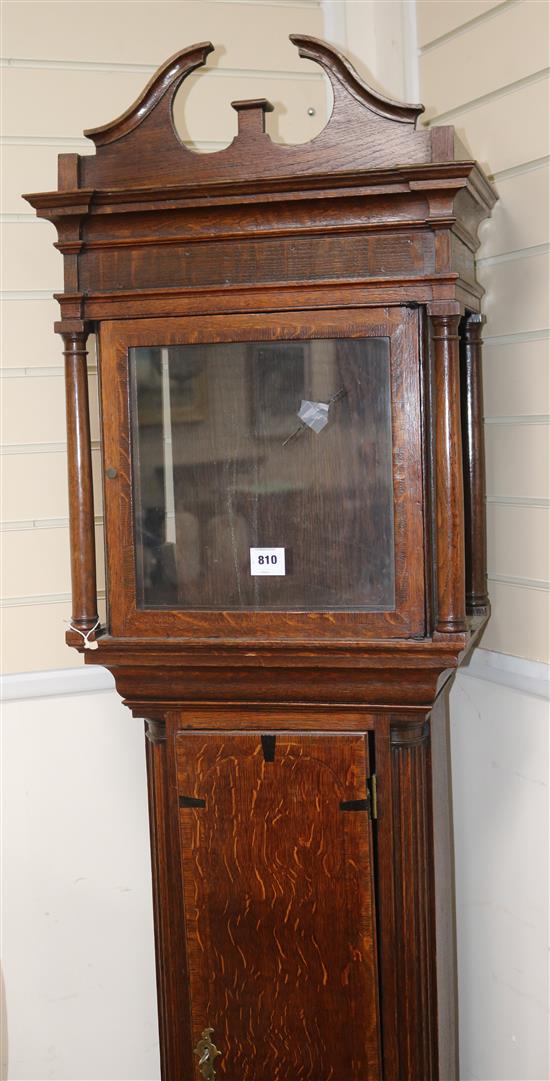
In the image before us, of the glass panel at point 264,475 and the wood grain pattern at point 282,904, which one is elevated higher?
the glass panel at point 264,475

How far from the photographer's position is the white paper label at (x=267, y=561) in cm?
159

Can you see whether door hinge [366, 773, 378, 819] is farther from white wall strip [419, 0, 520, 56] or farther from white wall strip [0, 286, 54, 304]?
white wall strip [419, 0, 520, 56]

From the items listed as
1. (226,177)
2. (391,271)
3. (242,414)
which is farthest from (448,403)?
(226,177)

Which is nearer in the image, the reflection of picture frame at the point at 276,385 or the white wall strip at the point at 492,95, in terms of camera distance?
the reflection of picture frame at the point at 276,385

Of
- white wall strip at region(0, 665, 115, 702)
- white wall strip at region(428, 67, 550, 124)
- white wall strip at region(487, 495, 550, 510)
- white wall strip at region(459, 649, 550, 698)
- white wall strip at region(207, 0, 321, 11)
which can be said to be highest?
white wall strip at region(207, 0, 321, 11)

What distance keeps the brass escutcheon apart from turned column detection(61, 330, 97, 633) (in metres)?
0.69

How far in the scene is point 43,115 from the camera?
2.01 m

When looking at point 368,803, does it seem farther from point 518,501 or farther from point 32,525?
point 32,525

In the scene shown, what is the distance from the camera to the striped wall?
2004 millimetres

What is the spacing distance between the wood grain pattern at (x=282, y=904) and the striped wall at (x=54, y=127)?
572 mm

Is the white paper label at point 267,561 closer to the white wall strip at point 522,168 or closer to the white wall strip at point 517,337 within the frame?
the white wall strip at point 517,337

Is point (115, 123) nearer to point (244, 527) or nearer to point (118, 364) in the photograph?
point (118, 364)

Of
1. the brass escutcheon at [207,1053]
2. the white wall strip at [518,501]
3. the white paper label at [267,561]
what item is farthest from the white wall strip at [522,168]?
the brass escutcheon at [207,1053]

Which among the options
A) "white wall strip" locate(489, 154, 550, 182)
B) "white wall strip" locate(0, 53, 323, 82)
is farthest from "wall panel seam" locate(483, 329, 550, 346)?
"white wall strip" locate(0, 53, 323, 82)
